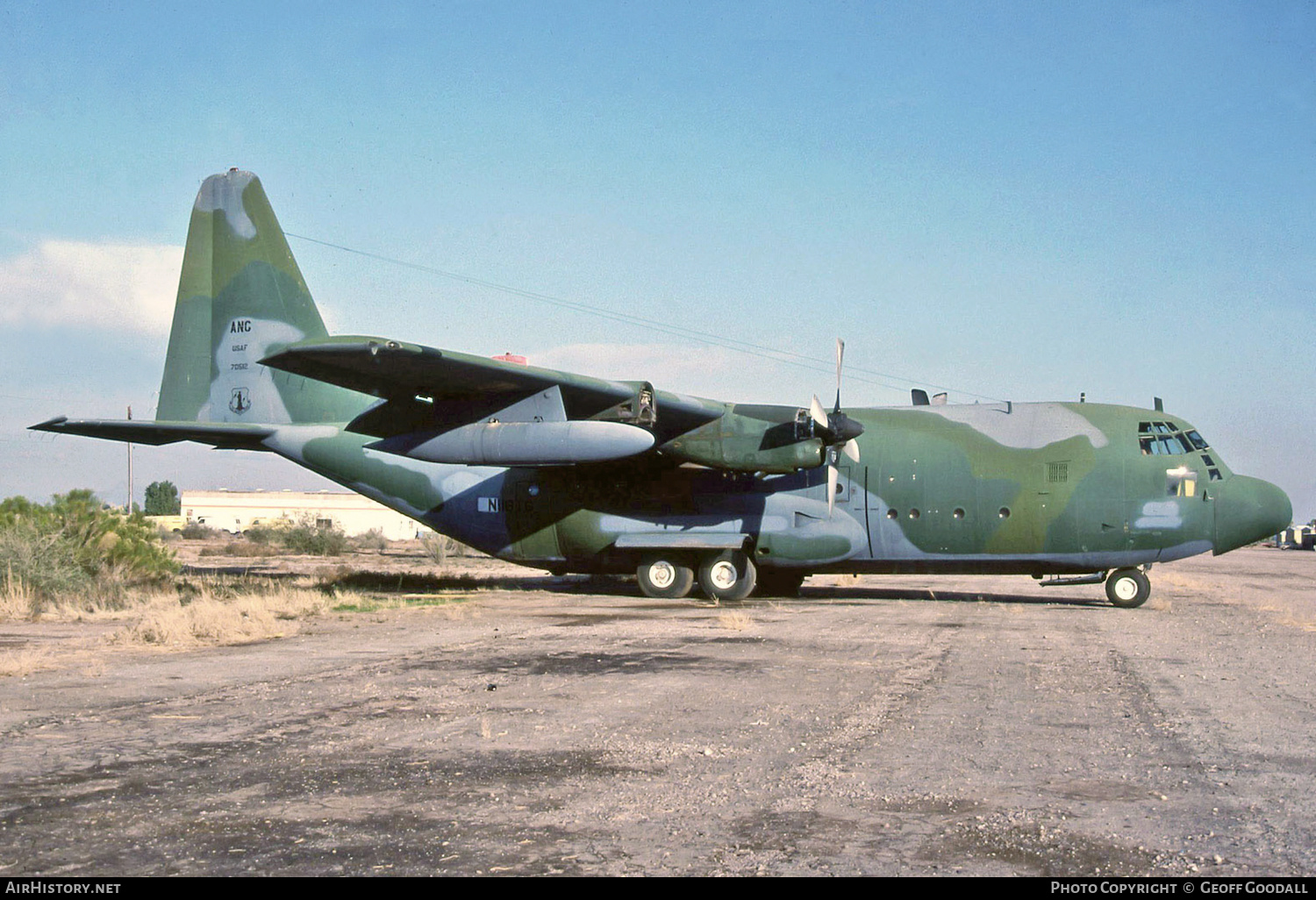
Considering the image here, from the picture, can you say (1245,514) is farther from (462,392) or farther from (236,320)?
(236,320)

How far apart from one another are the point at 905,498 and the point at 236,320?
1517cm

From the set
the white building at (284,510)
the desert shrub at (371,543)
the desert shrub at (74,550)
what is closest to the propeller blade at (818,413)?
the desert shrub at (74,550)

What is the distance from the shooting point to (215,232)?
79.6 ft

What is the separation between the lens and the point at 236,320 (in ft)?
79.3

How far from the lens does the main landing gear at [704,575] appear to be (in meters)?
22.9

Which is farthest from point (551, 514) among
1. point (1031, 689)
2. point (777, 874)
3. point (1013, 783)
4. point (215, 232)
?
point (777, 874)

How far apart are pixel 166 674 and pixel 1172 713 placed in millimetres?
9800

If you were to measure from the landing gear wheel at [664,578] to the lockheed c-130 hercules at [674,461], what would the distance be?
4 centimetres

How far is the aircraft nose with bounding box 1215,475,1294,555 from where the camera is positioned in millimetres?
20766

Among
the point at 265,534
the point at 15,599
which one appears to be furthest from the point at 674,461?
the point at 265,534

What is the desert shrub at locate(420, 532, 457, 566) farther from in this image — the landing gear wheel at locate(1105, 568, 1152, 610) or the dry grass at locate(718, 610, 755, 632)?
the landing gear wheel at locate(1105, 568, 1152, 610)

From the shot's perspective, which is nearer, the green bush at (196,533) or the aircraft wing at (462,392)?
the aircraft wing at (462,392)

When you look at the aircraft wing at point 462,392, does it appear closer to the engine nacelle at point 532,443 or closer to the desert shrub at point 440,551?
the engine nacelle at point 532,443

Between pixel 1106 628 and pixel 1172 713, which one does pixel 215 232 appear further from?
pixel 1172 713
